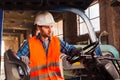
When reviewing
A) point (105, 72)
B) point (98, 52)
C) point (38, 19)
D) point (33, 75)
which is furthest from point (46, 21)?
point (98, 52)

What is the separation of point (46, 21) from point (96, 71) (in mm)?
638

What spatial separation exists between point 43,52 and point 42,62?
93mm

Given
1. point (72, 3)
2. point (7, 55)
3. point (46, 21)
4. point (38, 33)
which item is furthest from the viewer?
point (72, 3)

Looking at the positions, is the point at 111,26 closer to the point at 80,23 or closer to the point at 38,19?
the point at 80,23

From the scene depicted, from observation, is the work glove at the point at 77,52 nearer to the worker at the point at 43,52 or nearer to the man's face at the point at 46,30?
the worker at the point at 43,52

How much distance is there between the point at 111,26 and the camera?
428 inches

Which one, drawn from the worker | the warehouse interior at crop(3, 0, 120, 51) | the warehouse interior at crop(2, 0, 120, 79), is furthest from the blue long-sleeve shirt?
the warehouse interior at crop(2, 0, 120, 79)

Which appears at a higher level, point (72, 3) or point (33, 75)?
point (72, 3)

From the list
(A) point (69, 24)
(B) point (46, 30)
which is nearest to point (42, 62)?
(B) point (46, 30)

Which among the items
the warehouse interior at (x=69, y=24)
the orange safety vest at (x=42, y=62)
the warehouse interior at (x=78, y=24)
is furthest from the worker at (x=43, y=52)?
the warehouse interior at (x=78, y=24)

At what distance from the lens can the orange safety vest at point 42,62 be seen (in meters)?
2.60

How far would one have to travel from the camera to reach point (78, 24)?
49.6ft

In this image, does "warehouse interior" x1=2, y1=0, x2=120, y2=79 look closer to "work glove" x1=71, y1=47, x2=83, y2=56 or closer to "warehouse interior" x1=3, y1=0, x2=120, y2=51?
"warehouse interior" x1=3, y1=0, x2=120, y2=51

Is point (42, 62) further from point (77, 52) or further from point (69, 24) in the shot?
point (69, 24)
